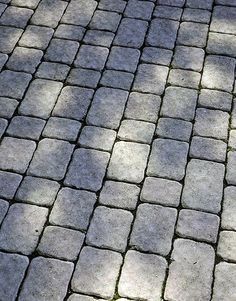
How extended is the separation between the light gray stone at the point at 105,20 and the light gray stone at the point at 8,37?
66cm

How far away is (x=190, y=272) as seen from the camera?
2.97m

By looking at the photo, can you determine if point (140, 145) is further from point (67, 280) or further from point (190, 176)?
point (67, 280)

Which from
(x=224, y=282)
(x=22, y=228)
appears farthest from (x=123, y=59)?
(x=224, y=282)

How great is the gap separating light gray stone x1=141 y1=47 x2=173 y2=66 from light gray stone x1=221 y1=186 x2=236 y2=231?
1.34m

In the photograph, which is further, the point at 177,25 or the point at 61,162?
the point at 177,25

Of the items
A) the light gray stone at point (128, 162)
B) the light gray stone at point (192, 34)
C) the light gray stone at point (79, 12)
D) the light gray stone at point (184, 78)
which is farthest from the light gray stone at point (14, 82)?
the light gray stone at point (192, 34)

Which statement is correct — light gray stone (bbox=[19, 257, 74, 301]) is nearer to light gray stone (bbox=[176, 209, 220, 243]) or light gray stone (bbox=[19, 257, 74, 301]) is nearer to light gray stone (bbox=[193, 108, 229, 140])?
light gray stone (bbox=[176, 209, 220, 243])

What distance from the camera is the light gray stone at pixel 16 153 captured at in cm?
348

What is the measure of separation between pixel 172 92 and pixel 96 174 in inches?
39.5

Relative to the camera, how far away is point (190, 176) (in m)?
3.43

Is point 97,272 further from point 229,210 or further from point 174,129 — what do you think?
point 174,129

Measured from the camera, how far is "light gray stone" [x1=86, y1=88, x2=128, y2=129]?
375 cm

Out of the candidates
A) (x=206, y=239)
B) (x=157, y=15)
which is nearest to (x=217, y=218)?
(x=206, y=239)

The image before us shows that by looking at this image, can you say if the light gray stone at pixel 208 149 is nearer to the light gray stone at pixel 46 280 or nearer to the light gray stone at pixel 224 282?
the light gray stone at pixel 224 282
